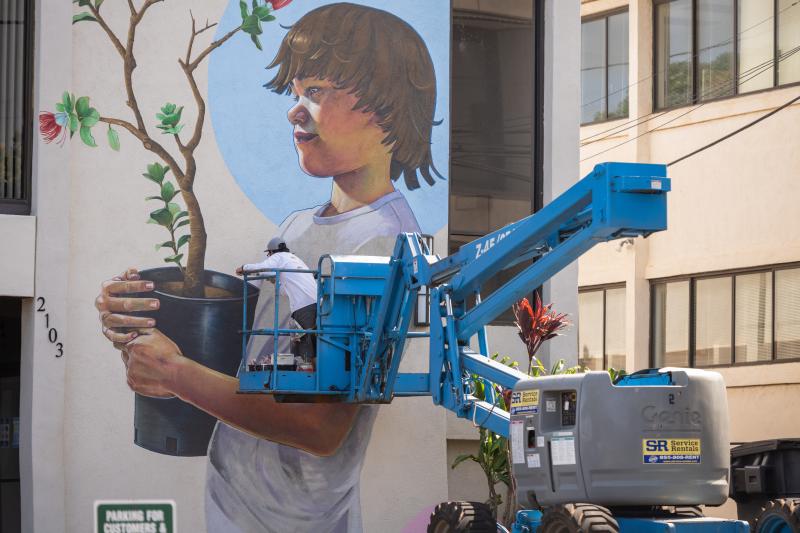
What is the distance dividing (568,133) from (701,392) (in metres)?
9.22

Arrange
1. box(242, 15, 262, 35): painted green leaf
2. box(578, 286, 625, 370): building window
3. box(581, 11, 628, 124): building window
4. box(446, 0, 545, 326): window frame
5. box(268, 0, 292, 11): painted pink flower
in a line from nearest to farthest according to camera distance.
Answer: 1. box(242, 15, 262, 35): painted green leaf
2. box(268, 0, 292, 11): painted pink flower
3. box(446, 0, 545, 326): window frame
4. box(578, 286, 625, 370): building window
5. box(581, 11, 628, 124): building window

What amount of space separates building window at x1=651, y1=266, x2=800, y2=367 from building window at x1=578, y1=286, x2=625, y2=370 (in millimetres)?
899

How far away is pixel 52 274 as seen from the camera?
17797 mm

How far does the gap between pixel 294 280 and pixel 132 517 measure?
9.73 metres

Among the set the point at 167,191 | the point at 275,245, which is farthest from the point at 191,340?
the point at 167,191

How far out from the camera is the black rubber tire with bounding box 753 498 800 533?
40.1ft

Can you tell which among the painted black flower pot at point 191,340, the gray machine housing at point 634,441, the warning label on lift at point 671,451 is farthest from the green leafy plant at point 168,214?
the warning label on lift at point 671,451

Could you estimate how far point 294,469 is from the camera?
61.7ft

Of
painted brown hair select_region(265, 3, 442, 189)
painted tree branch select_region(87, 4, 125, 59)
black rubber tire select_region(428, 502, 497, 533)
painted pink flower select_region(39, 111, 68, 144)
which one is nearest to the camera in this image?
black rubber tire select_region(428, 502, 497, 533)

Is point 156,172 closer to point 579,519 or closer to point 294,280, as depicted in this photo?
point 294,280

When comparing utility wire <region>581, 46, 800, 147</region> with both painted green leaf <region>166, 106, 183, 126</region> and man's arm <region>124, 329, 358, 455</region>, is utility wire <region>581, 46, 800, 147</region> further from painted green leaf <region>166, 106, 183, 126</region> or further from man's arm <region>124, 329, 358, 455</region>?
painted green leaf <region>166, 106, 183, 126</region>

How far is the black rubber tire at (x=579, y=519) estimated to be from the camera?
11.8 metres

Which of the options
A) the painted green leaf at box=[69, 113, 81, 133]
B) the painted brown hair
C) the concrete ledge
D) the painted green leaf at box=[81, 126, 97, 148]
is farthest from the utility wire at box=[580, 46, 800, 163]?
the concrete ledge

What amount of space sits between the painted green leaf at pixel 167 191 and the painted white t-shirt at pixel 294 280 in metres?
1.45
